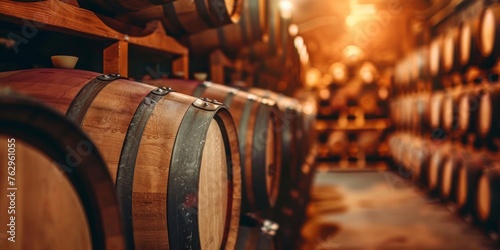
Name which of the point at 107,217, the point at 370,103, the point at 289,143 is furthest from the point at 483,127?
the point at 370,103

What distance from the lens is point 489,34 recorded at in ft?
13.6

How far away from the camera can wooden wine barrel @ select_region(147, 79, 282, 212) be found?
217 cm

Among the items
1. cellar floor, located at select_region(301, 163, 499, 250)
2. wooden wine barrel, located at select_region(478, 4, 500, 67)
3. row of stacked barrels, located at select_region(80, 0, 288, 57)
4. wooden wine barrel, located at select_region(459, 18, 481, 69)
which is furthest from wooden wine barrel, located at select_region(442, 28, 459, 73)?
row of stacked barrels, located at select_region(80, 0, 288, 57)

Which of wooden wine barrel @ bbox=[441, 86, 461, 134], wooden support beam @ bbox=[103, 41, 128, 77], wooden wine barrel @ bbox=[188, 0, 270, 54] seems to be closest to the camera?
wooden support beam @ bbox=[103, 41, 128, 77]

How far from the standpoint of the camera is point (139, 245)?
4.09 feet

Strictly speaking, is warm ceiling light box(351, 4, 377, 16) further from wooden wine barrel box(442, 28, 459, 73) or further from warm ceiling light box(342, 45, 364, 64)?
wooden wine barrel box(442, 28, 459, 73)

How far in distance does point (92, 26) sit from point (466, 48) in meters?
4.43

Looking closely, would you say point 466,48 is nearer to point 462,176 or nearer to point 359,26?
point 462,176

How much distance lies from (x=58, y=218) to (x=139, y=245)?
0.53m

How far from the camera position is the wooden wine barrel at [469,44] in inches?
177

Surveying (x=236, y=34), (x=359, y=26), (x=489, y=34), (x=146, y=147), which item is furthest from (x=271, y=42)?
(x=359, y=26)

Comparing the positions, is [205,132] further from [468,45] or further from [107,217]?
[468,45]

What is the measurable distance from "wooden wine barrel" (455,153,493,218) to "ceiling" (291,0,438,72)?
5291 mm

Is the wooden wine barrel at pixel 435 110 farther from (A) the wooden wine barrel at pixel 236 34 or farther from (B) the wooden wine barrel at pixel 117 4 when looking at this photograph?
(B) the wooden wine barrel at pixel 117 4
